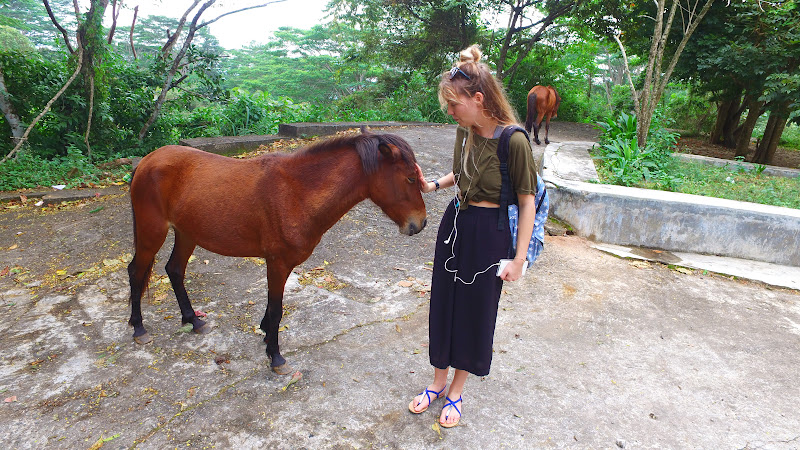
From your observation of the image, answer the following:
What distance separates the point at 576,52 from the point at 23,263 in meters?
16.5

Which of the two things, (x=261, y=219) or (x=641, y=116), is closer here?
(x=261, y=219)

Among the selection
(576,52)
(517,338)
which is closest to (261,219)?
(517,338)

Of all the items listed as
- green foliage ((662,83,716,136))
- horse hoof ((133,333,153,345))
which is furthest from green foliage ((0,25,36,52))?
green foliage ((662,83,716,136))

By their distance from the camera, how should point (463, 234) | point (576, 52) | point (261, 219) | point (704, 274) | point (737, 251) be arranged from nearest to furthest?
1. point (463, 234)
2. point (261, 219)
3. point (704, 274)
4. point (737, 251)
5. point (576, 52)

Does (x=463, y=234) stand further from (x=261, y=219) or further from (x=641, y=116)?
(x=641, y=116)

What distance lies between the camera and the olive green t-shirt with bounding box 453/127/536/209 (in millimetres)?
2025

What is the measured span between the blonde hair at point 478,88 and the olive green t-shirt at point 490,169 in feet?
0.42

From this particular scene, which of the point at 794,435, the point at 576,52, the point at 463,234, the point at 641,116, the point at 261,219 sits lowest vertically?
the point at 794,435

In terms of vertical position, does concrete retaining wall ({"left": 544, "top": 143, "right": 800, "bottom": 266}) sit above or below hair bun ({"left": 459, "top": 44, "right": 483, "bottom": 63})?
below

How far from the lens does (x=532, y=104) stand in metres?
8.96

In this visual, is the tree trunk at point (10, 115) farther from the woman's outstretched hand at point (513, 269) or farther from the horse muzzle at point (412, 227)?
the woman's outstretched hand at point (513, 269)

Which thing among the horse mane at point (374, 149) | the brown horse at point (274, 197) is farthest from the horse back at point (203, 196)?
the horse mane at point (374, 149)

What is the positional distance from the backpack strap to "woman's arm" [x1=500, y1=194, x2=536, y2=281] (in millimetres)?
49

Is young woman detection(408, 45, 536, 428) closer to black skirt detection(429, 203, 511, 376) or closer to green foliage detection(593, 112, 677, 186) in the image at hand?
black skirt detection(429, 203, 511, 376)
